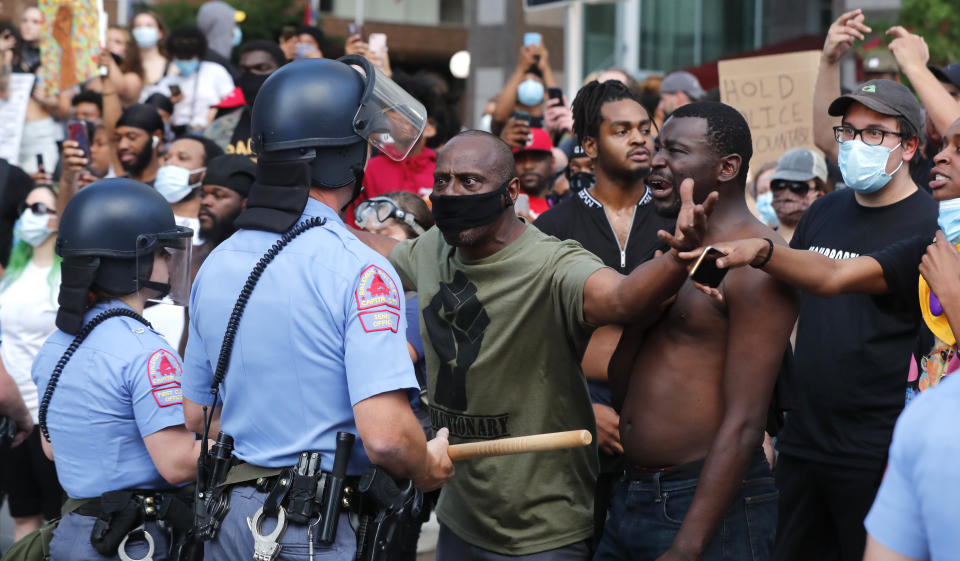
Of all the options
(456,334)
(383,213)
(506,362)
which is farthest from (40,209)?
(506,362)

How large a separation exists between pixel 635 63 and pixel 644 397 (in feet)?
73.0

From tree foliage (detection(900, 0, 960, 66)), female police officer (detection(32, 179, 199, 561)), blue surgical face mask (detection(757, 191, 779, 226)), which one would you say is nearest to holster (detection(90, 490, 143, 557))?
female police officer (detection(32, 179, 199, 561))

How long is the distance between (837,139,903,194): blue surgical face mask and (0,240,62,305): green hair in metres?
4.70

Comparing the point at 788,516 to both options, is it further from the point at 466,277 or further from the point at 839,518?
the point at 466,277

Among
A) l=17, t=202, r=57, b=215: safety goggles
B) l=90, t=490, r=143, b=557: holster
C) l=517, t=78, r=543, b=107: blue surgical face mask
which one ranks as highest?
l=517, t=78, r=543, b=107: blue surgical face mask

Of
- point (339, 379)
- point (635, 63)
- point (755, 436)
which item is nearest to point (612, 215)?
point (755, 436)

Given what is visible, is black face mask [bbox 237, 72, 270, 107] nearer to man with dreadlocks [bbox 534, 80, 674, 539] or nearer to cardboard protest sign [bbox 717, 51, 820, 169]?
man with dreadlocks [bbox 534, 80, 674, 539]

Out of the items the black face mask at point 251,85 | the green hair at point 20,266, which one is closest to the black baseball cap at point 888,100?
the black face mask at point 251,85

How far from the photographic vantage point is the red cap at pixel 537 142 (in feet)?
25.5

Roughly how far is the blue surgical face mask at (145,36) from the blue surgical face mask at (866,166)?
25.8 feet

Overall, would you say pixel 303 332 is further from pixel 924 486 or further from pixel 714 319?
pixel 924 486

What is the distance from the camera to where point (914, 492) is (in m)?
1.86

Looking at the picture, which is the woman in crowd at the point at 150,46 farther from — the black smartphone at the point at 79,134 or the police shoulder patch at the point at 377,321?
the police shoulder patch at the point at 377,321

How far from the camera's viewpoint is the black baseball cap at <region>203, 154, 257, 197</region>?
6.75m
